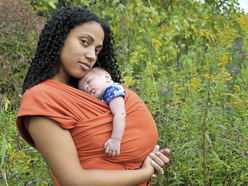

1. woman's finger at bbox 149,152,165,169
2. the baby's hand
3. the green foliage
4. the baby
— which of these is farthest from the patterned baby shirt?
the green foliage

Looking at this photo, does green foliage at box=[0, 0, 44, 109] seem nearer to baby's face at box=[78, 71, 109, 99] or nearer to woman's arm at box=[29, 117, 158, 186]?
baby's face at box=[78, 71, 109, 99]

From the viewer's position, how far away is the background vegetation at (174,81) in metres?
1.85

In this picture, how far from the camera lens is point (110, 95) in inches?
56.8

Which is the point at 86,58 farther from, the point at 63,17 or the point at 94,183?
the point at 94,183

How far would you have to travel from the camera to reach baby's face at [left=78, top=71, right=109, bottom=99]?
1539 millimetres

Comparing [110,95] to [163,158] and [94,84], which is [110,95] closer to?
[94,84]

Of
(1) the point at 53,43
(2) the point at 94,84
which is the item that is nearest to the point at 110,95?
(2) the point at 94,84

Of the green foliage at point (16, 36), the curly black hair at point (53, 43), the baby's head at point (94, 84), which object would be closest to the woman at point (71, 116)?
the curly black hair at point (53, 43)

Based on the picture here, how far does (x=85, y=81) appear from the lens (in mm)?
1555

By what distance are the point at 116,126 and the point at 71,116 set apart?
0.81 feet

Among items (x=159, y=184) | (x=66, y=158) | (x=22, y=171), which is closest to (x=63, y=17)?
(x=66, y=158)

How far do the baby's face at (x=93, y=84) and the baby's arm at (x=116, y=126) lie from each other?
0.20 m

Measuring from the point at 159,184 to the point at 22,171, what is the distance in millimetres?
1148

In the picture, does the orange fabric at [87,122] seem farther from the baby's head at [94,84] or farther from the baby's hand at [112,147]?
the baby's head at [94,84]
